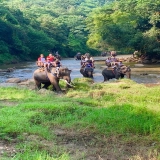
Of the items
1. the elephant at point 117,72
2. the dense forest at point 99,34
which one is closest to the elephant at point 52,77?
the elephant at point 117,72

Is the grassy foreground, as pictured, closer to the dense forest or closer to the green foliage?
the green foliage

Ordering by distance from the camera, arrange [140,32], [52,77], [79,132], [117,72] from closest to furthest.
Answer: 1. [79,132]
2. [52,77]
3. [117,72]
4. [140,32]

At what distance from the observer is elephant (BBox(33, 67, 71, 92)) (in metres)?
12.9

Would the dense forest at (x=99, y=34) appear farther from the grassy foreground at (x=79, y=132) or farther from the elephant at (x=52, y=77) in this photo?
the grassy foreground at (x=79, y=132)

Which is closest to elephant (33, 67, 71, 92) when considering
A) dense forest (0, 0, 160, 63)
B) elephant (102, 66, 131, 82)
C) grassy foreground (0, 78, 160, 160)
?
grassy foreground (0, 78, 160, 160)

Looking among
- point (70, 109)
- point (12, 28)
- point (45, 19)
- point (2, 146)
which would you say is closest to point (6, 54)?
point (12, 28)

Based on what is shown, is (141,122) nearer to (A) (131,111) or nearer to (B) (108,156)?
(A) (131,111)

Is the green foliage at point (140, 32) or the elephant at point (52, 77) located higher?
the green foliage at point (140, 32)

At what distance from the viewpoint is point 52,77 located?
42.7 feet

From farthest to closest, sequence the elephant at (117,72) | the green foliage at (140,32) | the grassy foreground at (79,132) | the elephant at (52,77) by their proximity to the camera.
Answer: the green foliage at (140,32)
the elephant at (117,72)
the elephant at (52,77)
the grassy foreground at (79,132)

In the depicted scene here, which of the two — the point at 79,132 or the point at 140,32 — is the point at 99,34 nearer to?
the point at 140,32

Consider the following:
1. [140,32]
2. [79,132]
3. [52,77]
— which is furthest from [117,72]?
[140,32]

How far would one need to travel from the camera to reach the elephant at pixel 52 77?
12.9 m

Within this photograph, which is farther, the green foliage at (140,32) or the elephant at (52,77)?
the green foliage at (140,32)
